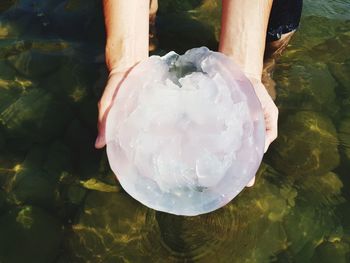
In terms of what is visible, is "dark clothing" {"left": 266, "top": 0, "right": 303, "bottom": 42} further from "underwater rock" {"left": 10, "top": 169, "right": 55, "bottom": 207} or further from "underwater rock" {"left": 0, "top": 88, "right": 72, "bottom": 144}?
"underwater rock" {"left": 10, "top": 169, "right": 55, "bottom": 207}

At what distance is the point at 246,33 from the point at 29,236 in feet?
5.35

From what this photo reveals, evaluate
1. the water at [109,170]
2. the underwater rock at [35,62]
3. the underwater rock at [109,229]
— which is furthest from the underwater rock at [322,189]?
the underwater rock at [35,62]

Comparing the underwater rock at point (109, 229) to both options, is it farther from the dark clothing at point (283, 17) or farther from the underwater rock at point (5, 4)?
the underwater rock at point (5, 4)

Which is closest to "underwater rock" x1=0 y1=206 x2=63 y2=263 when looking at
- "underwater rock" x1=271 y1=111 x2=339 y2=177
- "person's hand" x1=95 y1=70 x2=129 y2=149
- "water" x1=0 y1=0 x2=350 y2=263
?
"water" x1=0 y1=0 x2=350 y2=263

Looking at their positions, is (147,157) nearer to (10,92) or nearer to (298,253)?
(298,253)

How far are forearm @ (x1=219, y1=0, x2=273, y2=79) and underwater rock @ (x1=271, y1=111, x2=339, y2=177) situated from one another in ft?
2.26

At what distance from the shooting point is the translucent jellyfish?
6.28ft

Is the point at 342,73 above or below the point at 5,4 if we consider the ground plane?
below

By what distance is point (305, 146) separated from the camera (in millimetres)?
3027

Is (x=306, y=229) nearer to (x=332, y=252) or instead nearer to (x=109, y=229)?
(x=332, y=252)

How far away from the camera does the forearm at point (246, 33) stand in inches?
98.8

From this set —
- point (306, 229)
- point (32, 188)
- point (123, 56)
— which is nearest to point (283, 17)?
point (123, 56)

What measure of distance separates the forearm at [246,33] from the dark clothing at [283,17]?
0.57 meters

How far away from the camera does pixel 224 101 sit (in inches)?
76.5
